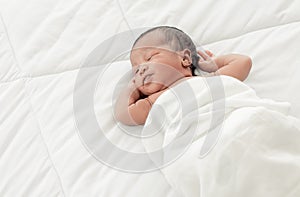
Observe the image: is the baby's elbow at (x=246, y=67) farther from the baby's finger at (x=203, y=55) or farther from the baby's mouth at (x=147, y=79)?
the baby's mouth at (x=147, y=79)

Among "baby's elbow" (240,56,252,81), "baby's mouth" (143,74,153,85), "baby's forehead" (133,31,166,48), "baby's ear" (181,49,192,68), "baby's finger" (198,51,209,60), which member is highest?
"baby's forehead" (133,31,166,48)

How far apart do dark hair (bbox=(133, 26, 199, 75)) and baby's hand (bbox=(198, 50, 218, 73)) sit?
0.01 m

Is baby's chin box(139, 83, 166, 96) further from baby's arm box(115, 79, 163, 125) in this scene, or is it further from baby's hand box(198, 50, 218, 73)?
baby's hand box(198, 50, 218, 73)

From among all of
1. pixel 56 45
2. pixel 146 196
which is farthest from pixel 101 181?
pixel 56 45

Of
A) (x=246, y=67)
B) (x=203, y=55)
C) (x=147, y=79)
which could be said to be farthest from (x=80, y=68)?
(x=246, y=67)

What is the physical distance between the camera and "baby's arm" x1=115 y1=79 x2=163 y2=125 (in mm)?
1146

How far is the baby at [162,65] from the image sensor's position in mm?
1181

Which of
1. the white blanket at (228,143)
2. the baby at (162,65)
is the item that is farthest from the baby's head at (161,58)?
the white blanket at (228,143)

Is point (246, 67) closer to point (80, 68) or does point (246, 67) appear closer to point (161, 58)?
point (161, 58)

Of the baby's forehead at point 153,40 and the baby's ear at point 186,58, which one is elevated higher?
the baby's forehead at point 153,40

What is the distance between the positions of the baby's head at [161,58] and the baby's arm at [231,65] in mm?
45

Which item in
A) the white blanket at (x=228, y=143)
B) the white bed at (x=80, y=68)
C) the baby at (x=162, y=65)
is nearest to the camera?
the white blanket at (x=228, y=143)

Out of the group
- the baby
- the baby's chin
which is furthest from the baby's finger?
the baby's chin

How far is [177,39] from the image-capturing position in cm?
124
